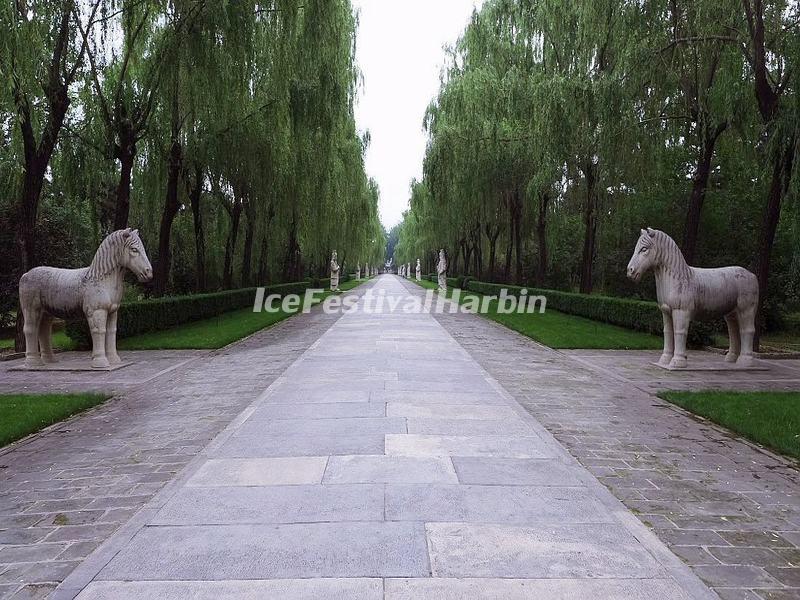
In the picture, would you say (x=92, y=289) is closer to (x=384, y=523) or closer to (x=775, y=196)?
(x=384, y=523)

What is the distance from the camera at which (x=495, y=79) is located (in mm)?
20031

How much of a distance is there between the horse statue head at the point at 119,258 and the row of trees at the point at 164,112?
2.62 m

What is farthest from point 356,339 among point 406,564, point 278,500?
point 406,564

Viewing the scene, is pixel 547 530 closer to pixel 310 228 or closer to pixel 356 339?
pixel 356 339

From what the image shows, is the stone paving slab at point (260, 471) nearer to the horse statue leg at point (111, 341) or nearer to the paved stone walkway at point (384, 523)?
the paved stone walkway at point (384, 523)

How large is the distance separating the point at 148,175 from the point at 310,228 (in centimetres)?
840

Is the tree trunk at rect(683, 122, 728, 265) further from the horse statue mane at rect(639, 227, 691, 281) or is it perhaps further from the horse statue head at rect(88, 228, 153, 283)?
the horse statue head at rect(88, 228, 153, 283)

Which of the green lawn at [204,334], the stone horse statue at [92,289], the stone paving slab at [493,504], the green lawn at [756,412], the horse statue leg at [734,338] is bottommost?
the green lawn at [204,334]

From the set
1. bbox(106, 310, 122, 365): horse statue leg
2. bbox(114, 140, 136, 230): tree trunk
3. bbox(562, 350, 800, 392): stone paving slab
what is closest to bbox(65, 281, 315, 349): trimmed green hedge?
bbox(114, 140, 136, 230): tree trunk

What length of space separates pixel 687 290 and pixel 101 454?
8786 millimetres

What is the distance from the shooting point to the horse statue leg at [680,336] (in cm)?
938

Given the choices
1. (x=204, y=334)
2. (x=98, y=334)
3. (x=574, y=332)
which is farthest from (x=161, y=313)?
(x=574, y=332)

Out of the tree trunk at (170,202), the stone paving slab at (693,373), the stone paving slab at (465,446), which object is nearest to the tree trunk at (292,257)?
the tree trunk at (170,202)

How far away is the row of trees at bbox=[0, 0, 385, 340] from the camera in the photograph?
11180 millimetres
